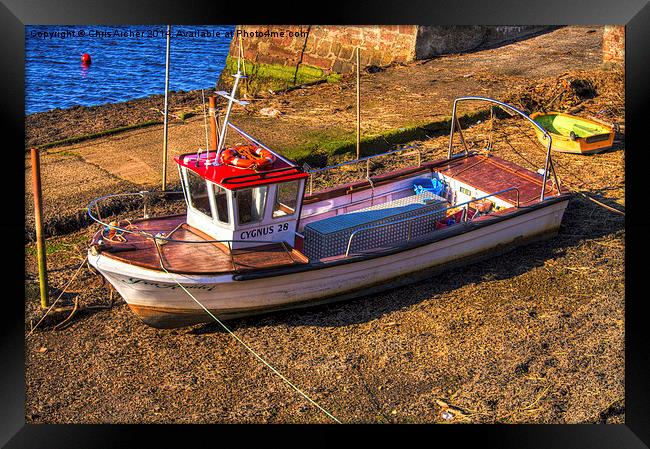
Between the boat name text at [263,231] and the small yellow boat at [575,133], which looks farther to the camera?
the small yellow boat at [575,133]

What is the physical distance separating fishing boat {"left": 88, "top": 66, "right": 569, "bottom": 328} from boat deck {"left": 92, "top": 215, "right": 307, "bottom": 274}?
15mm

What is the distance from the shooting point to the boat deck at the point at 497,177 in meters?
15.8

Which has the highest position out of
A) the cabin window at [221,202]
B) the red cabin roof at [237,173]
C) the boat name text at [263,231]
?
the red cabin roof at [237,173]

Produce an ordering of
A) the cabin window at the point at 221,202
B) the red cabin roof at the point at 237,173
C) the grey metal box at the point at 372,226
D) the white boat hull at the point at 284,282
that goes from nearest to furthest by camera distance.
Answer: the white boat hull at the point at 284,282, the red cabin roof at the point at 237,173, the cabin window at the point at 221,202, the grey metal box at the point at 372,226

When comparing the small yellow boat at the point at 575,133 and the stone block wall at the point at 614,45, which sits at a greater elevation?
the stone block wall at the point at 614,45

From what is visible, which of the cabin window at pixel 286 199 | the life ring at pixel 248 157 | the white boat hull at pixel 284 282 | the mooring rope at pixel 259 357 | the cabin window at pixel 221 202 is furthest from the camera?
the cabin window at pixel 286 199

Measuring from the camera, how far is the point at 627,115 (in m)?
10.5

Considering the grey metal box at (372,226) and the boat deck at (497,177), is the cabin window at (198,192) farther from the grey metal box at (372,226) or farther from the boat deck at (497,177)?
the boat deck at (497,177)

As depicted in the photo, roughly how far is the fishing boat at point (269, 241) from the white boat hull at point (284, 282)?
0.02m

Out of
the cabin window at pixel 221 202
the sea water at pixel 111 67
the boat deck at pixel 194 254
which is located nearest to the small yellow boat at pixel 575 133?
the boat deck at pixel 194 254

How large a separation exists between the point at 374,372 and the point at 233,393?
6.27 ft

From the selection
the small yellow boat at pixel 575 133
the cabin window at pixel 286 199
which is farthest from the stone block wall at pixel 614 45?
the cabin window at pixel 286 199

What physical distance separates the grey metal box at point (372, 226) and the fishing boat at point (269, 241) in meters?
0.02

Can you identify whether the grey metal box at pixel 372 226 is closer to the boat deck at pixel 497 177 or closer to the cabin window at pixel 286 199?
the cabin window at pixel 286 199
